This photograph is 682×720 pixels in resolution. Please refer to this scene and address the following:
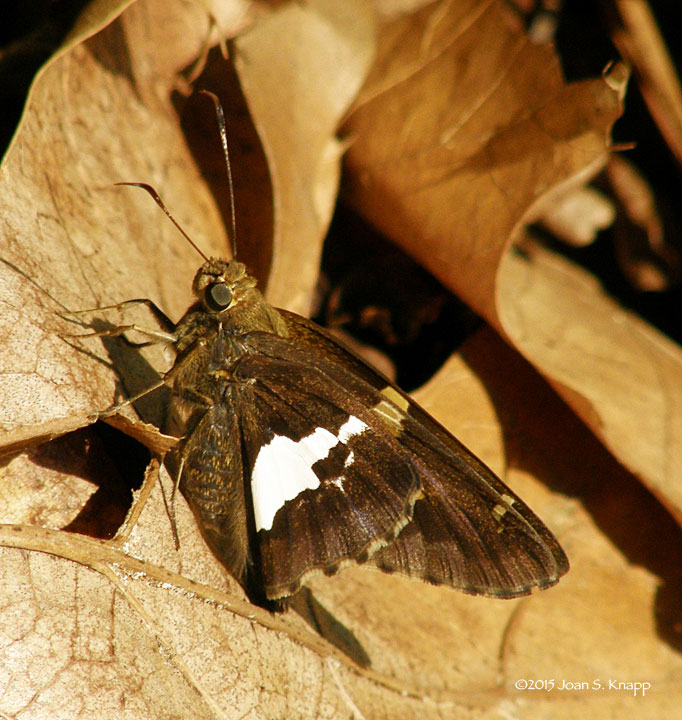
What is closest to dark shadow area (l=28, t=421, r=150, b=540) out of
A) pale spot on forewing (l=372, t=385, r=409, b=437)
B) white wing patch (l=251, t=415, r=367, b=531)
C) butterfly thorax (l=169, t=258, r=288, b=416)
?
butterfly thorax (l=169, t=258, r=288, b=416)

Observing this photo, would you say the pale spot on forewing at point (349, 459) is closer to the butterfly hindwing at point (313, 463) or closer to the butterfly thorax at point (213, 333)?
the butterfly hindwing at point (313, 463)

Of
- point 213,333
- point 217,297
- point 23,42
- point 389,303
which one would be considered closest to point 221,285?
point 217,297

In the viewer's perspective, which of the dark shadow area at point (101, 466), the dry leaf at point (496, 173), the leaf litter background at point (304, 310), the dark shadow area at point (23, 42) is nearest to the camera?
the leaf litter background at point (304, 310)

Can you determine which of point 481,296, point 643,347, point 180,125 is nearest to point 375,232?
point 481,296

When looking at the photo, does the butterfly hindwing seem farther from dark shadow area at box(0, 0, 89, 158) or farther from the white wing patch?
dark shadow area at box(0, 0, 89, 158)

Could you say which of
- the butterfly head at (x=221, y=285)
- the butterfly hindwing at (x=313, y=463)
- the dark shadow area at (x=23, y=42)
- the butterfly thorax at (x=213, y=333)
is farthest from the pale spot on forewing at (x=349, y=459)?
the dark shadow area at (x=23, y=42)

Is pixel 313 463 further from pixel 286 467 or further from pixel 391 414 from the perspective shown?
pixel 391 414
